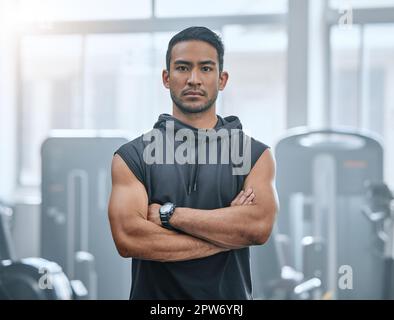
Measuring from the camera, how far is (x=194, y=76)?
1774 mm

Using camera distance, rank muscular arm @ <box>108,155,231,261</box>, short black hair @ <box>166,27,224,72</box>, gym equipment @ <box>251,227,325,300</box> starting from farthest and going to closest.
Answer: gym equipment @ <box>251,227,325,300</box>
short black hair @ <box>166,27,224,72</box>
muscular arm @ <box>108,155,231,261</box>

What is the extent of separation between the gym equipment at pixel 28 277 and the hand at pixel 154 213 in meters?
0.74

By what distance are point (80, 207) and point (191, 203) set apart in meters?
0.94

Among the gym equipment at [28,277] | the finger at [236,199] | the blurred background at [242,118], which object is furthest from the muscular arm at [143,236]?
the gym equipment at [28,277]

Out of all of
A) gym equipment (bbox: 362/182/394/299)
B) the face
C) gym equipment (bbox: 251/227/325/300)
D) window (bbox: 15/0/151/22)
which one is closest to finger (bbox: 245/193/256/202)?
the face

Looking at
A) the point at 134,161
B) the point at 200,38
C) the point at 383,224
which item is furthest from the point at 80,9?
the point at 383,224

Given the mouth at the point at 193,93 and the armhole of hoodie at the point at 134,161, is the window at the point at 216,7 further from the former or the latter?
the armhole of hoodie at the point at 134,161

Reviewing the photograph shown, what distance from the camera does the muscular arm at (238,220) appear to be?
172 cm

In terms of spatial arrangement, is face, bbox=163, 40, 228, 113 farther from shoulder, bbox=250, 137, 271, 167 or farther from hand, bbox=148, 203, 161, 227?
hand, bbox=148, 203, 161, 227

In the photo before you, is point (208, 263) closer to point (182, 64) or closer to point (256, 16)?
point (182, 64)

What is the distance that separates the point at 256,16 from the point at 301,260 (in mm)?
834

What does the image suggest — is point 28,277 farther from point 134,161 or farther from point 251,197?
point 251,197

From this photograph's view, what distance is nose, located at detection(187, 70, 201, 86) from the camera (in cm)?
178

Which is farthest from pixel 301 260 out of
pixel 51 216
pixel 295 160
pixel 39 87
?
pixel 39 87
